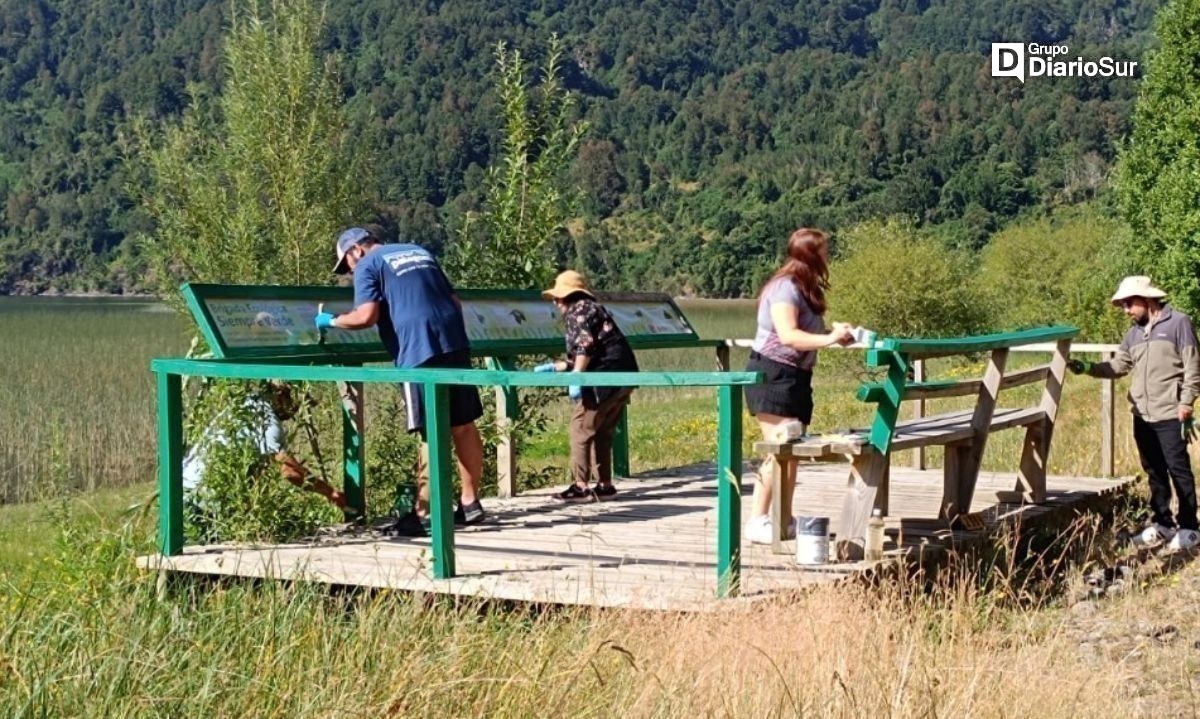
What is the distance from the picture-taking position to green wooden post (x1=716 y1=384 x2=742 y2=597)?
655 centimetres

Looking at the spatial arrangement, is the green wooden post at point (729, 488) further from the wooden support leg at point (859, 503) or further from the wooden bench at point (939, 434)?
the wooden support leg at point (859, 503)

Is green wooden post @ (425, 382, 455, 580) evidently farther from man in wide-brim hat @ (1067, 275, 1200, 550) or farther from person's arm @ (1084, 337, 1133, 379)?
person's arm @ (1084, 337, 1133, 379)

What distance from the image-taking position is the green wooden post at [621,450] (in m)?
11.8

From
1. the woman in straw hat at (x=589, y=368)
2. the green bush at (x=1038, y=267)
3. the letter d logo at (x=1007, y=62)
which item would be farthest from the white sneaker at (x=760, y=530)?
the letter d logo at (x=1007, y=62)

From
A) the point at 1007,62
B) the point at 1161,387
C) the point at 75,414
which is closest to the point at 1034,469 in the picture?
the point at 1161,387

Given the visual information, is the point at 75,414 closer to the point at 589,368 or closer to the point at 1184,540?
the point at 589,368

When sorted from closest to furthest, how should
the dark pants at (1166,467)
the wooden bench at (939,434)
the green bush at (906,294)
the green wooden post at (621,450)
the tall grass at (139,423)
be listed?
the wooden bench at (939,434)
the dark pants at (1166,467)
the green wooden post at (621,450)
the tall grass at (139,423)
the green bush at (906,294)

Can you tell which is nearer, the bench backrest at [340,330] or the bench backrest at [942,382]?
the bench backrest at [942,382]

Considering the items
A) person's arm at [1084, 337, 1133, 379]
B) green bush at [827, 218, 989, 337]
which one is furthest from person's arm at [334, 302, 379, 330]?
green bush at [827, 218, 989, 337]

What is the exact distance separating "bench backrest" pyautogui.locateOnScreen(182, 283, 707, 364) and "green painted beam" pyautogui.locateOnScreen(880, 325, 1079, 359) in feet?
9.00

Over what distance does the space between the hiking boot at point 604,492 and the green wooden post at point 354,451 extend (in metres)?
1.61

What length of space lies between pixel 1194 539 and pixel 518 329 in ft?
14.0

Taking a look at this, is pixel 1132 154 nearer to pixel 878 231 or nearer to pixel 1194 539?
pixel 878 231

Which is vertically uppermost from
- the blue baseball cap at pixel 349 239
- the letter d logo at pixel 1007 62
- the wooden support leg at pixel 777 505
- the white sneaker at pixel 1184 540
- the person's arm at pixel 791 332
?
the letter d logo at pixel 1007 62
